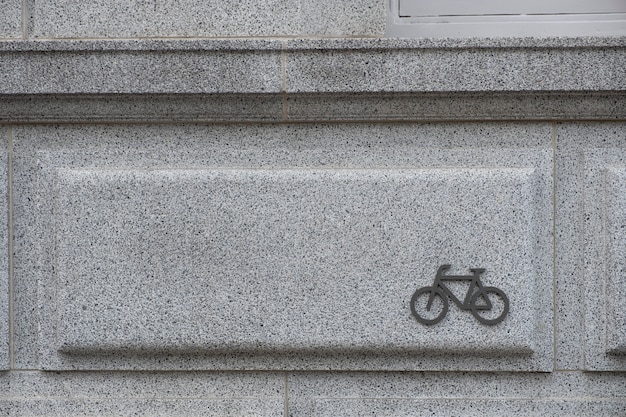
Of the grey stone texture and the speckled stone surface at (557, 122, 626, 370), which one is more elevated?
the grey stone texture

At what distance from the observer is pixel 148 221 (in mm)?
4938

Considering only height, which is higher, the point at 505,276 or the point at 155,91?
the point at 155,91

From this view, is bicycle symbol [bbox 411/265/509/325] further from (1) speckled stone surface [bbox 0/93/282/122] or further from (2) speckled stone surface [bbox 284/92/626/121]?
(1) speckled stone surface [bbox 0/93/282/122]

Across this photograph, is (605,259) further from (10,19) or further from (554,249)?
(10,19)

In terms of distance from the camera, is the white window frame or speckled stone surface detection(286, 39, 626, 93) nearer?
speckled stone surface detection(286, 39, 626, 93)

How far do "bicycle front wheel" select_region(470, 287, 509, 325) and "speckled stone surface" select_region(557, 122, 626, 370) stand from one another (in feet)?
1.44

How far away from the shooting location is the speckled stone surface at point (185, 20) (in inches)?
194

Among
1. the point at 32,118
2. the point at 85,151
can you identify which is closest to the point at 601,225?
the point at 85,151

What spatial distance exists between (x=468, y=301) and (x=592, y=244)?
985mm

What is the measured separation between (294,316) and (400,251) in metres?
0.89

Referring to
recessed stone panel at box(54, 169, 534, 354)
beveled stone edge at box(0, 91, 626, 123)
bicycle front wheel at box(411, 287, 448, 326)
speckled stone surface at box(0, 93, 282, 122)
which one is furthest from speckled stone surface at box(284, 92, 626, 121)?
bicycle front wheel at box(411, 287, 448, 326)

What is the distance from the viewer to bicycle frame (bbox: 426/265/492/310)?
4852 millimetres

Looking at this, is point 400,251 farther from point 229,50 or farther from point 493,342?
point 229,50

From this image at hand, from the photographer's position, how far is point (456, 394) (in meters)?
4.99
